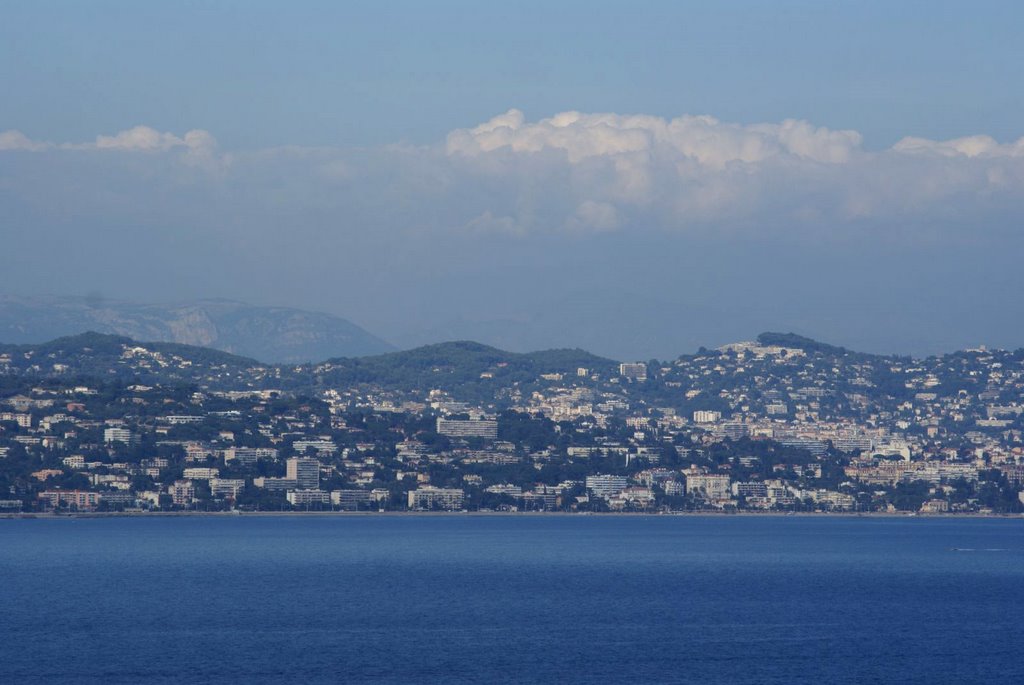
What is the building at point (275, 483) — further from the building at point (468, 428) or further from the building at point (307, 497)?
the building at point (468, 428)

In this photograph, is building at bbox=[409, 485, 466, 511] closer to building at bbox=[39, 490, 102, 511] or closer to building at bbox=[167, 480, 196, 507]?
building at bbox=[167, 480, 196, 507]

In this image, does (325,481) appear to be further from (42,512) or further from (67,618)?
(67,618)

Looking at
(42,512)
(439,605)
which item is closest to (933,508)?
(42,512)

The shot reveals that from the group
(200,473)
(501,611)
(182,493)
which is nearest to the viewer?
(501,611)

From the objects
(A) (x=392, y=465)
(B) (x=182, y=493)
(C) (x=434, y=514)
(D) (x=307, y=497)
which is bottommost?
(C) (x=434, y=514)

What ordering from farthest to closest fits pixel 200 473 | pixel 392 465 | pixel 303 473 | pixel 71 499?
pixel 392 465 < pixel 303 473 < pixel 200 473 < pixel 71 499

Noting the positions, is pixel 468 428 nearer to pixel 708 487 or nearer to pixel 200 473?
pixel 708 487

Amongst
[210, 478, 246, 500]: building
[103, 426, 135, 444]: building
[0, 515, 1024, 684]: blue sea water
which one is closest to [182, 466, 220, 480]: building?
[210, 478, 246, 500]: building

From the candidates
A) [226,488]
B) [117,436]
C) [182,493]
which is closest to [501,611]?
[182,493]
